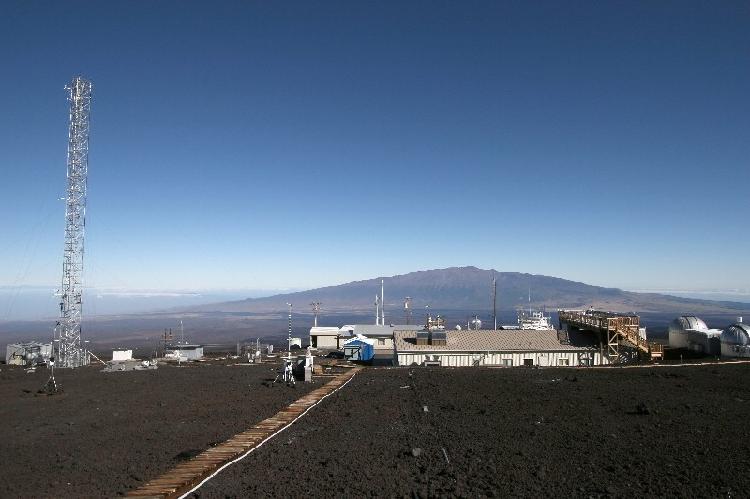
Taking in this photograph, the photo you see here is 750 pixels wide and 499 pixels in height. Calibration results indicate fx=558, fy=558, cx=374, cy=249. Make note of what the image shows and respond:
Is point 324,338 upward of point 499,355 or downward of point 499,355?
downward

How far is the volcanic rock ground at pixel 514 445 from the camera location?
1258cm

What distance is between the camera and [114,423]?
66.7 ft

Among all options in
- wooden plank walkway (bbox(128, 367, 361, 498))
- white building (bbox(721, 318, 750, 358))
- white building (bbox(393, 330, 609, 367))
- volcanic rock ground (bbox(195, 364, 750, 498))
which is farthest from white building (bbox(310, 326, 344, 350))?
wooden plank walkway (bbox(128, 367, 361, 498))

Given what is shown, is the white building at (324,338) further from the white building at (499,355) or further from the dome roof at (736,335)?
the dome roof at (736,335)

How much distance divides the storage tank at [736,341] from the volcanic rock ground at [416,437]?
1060 cm

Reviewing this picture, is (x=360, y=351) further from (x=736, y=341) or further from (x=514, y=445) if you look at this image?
(x=514, y=445)

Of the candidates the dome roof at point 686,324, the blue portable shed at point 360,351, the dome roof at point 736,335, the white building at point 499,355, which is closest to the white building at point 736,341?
the dome roof at point 736,335

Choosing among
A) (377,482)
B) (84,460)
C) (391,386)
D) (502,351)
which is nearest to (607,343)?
(502,351)

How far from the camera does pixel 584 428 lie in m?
17.7

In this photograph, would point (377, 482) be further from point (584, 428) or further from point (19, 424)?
point (19, 424)

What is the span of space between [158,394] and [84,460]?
11.9m

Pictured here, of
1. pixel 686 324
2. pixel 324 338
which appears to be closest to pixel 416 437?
pixel 686 324

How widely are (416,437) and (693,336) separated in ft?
121

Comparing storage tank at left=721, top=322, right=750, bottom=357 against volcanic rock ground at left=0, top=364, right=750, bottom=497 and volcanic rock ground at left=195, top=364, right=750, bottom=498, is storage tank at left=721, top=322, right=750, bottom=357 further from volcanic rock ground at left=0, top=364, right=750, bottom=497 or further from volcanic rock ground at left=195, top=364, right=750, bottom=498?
volcanic rock ground at left=195, top=364, right=750, bottom=498
